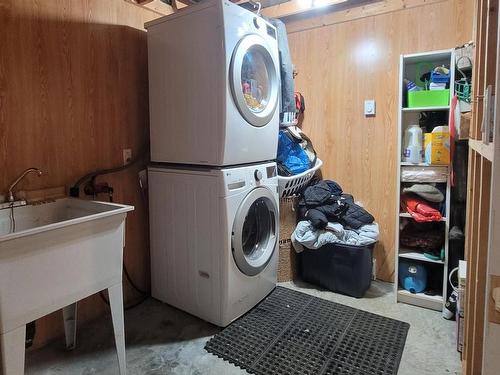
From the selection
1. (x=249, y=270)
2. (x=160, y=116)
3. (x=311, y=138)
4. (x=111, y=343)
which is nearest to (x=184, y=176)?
(x=160, y=116)

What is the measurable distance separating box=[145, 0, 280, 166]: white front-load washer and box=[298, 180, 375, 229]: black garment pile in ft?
1.66

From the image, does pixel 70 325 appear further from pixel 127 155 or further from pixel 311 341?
pixel 311 341

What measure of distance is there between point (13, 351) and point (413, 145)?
2321 millimetres

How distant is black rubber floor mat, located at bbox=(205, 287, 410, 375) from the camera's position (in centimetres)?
166

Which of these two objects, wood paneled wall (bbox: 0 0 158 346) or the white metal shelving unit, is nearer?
wood paneled wall (bbox: 0 0 158 346)

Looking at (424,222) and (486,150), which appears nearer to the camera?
(486,150)

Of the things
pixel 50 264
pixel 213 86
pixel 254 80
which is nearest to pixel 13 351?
pixel 50 264

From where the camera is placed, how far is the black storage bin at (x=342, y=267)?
2.31 metres

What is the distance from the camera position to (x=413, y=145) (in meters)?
2.20

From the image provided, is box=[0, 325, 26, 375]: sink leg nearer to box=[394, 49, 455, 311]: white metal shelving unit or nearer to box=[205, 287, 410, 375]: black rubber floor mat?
box=[205, 287, 410, 375]: black rubber floor mat

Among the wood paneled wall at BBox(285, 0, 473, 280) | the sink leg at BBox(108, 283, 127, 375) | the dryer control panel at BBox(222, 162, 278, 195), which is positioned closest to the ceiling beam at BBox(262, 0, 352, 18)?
the wood paneled wall at BBox(285, 0, 473, 280)

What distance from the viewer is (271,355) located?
5.72 ft

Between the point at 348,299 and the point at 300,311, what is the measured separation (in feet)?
1.31

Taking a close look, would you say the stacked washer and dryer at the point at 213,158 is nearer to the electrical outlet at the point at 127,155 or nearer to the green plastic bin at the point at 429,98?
the electrical outlet at the point at 127,155
